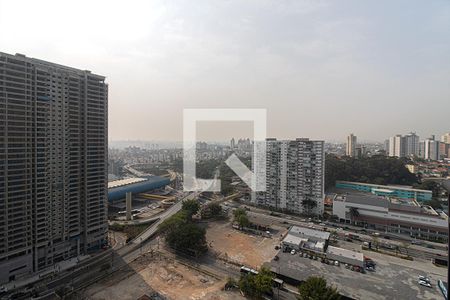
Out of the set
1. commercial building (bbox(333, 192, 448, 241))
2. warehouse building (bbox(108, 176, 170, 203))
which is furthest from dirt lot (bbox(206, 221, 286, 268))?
warehouse building (bbox(108, 176, 170, 203))

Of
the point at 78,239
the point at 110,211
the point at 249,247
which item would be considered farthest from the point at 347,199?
the point at 110,211

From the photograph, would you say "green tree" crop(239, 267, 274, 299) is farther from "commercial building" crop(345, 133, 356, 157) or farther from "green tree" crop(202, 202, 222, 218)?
"commercial building" crop(345, 133, 356, 157)

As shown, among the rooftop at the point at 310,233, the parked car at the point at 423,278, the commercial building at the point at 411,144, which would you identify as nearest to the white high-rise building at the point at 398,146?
the commercial building at the point at 411,144

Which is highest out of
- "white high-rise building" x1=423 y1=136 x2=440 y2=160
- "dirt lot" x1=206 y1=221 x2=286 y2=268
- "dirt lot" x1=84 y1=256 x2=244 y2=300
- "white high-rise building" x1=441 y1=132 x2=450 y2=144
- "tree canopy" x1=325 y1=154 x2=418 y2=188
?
"white high-rise building" x1=441 y1=132 x2=450 y2=144

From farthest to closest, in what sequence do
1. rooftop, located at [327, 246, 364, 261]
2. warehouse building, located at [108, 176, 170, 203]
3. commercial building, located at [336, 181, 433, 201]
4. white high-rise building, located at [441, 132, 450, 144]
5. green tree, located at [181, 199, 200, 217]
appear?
white high-rise building, located at [441, 132, 450, 144] < commercial building, located at [336, 181, 433, 201] < warehouse building, located at [108, 176, 170, 203] < green tree, located at [181, 199, 200, 217] < rooftop, located at [327, 246, 364, 261]

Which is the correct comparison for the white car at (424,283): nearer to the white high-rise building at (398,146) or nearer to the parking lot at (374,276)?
Answer: the parking lot at (374,276)

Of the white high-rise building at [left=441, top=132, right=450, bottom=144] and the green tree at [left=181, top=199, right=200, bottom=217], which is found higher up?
the white high-rise building at [left=441, top=132, right=450, bottom=144]

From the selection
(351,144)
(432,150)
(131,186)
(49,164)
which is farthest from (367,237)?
(351,144)
